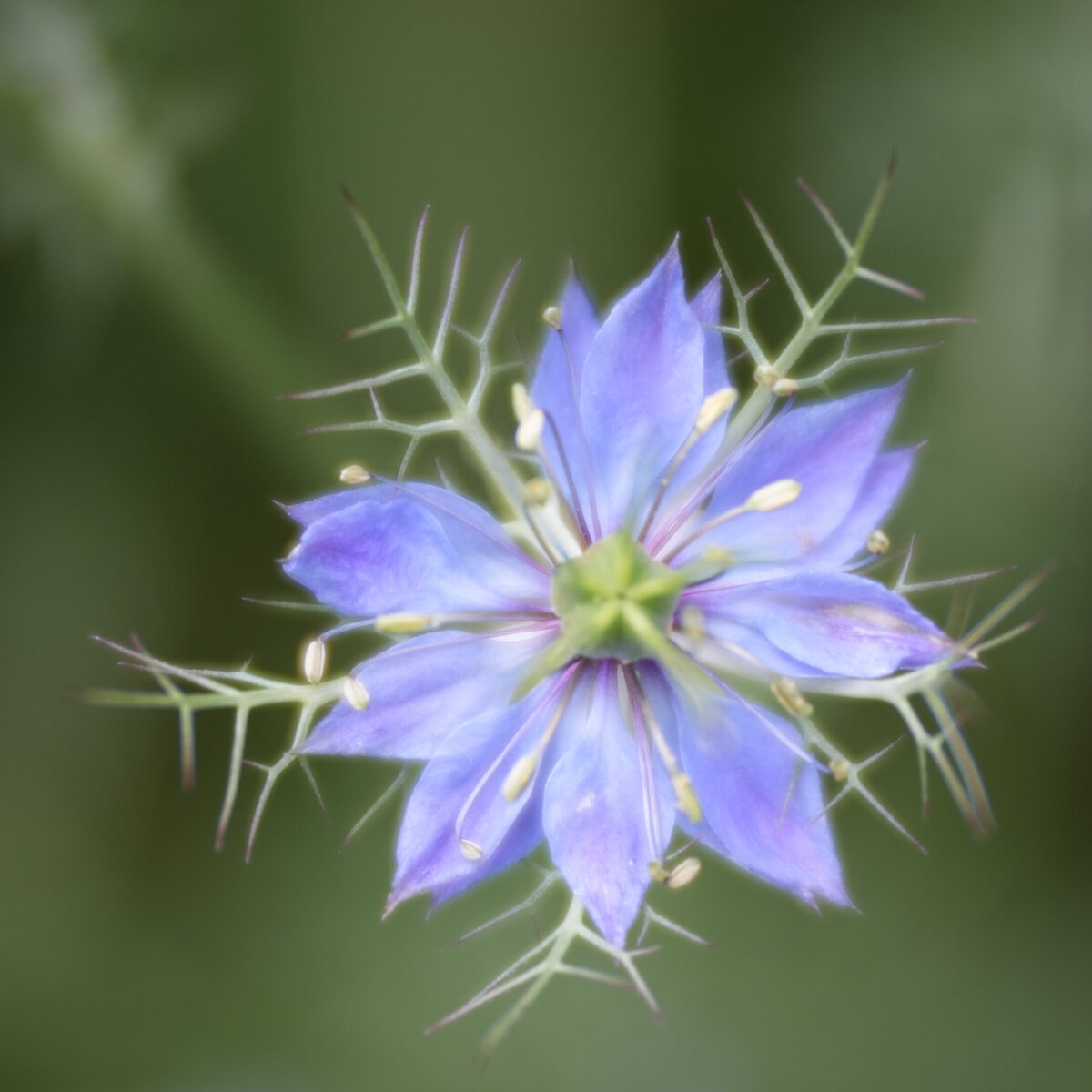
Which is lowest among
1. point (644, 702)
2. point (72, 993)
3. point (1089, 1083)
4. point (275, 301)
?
point (1089, 1083)

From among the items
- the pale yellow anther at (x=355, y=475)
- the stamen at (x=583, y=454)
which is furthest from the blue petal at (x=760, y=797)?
the pale yellow anther at (x=355, y=475)

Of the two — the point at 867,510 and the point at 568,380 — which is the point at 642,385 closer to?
the point at 568,380

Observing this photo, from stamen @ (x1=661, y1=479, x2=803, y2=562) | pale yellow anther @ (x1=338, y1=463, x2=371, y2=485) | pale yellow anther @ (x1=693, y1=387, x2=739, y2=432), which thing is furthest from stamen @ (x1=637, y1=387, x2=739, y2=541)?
pale yellow anther @ (x1=338, y1=463, x2=371, y2=485)

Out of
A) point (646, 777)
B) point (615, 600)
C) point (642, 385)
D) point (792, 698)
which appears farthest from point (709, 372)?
point (646, 777)

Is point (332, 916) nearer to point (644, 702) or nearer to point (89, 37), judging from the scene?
point (644, 702)

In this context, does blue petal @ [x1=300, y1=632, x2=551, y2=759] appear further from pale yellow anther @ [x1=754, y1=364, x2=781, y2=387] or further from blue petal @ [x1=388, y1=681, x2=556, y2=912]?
pale yellow anther @ [x1=754, y1=364, x2=781, y2=387]

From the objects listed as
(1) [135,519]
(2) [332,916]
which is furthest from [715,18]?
(2) [332,916]
